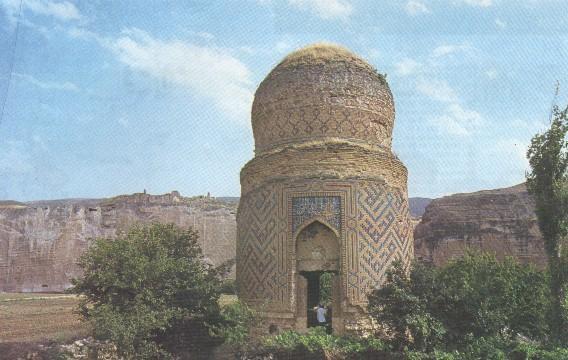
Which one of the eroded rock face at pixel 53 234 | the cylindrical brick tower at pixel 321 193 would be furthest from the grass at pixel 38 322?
the eroded rock face at pixel 53 234

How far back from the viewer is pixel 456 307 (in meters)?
10.0

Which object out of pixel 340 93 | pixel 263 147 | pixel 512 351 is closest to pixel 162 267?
pixel 263 147

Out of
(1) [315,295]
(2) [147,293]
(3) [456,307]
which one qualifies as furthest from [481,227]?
(2) [147,293]

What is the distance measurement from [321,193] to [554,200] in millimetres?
4842

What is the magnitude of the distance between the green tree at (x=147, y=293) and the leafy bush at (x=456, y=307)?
413 centimetres

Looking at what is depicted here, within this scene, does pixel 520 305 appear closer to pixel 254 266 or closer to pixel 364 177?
pixel 364 177

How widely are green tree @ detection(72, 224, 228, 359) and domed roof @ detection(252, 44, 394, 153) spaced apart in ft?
12.6

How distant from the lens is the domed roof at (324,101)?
12828 millimetres

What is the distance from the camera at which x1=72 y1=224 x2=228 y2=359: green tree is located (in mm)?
10055

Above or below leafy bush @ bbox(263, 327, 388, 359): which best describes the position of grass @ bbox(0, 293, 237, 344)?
below

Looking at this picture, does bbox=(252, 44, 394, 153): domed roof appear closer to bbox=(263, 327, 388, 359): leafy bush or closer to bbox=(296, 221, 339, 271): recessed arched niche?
bbox=(296, 221, 339, 271): recessed arched niche

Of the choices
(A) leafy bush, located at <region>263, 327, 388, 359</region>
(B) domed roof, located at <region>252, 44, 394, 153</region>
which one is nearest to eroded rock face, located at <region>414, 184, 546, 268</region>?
(B) domed roof, located at <region>252, 44, 394, 153</region>

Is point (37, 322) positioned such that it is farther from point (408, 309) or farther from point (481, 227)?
point (481, 227)

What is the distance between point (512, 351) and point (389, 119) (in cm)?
686
